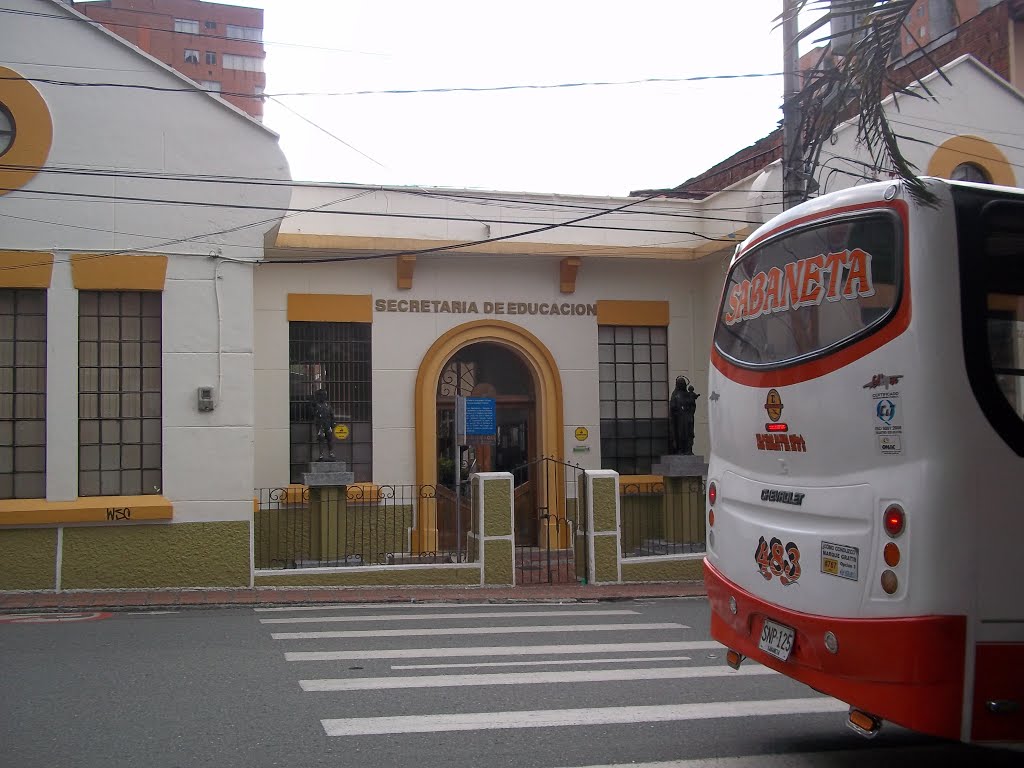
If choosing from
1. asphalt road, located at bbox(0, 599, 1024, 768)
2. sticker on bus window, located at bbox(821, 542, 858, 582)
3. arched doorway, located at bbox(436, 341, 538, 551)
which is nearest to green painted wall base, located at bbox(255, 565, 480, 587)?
asphalt road, located at bbox(0, 599, 1024, 768)

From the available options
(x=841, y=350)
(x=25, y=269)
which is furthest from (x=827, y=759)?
(x=25, y=269)

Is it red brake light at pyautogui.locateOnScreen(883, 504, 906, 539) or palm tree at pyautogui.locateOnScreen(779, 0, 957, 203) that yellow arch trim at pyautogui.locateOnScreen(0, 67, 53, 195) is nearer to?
palm tree at pyautogui.locateOnScreen(779, 0, 957, 203)

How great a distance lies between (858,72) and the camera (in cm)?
548

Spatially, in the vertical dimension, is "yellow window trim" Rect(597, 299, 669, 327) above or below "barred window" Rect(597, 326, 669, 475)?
above

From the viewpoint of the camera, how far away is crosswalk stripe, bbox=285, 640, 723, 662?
866 cm

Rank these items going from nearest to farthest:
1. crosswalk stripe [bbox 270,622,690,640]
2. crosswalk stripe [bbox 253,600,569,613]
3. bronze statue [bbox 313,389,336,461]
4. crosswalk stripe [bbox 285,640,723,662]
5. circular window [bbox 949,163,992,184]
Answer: crosswalk stripe [bbox 285,640,723,662] < crosswalk stripe [bbox 270,622,690,640] < crosswalk stripe [bbox 253,600,569,613] < bronze statue [bbox 313,389,336,461] < circular window [bbox 949,163,992,184]

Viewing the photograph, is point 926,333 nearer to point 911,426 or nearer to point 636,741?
point 911,426

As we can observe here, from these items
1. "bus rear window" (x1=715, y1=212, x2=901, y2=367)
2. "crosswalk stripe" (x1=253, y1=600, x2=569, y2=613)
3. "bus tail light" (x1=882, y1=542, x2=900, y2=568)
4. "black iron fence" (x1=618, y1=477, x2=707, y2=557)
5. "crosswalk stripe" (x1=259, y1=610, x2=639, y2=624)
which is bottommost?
"crosswalk stripe" (x1=253, y1=600, x2=569, y2=613)

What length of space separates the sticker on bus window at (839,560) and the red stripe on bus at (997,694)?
0.66m

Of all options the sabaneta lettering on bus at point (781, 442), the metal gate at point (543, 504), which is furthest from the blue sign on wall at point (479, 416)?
the sabaneta lettering on bus at point (781, 442)

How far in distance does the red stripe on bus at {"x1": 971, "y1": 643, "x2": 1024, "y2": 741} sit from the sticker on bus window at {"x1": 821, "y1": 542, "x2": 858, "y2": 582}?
0.66m

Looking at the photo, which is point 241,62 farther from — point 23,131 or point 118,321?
point 118,321

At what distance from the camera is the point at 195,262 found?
13617 millimetres

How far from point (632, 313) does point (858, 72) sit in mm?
12667
